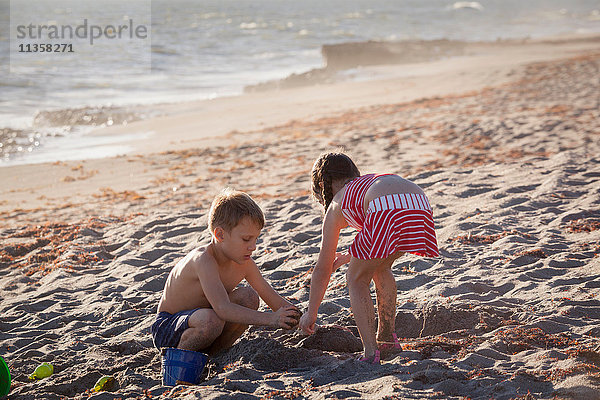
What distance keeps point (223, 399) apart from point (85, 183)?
6.05 metres

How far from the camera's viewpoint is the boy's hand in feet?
10.3

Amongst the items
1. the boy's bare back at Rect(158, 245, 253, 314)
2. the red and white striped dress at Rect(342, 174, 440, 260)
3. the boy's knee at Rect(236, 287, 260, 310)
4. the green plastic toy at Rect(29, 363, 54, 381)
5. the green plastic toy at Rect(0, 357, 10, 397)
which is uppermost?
the red and white striped dress at Rect(342, 174, 440, 260)

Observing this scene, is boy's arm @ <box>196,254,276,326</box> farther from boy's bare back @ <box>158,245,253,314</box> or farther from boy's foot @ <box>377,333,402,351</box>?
boy's foot @ <box>377,333,402,351</box>

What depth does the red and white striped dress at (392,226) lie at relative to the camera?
295 centimetres

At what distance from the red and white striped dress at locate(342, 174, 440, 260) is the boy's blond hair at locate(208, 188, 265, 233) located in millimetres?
484

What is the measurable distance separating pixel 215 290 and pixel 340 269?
1591mm

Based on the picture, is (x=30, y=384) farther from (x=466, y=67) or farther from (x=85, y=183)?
(x=466, y=67)

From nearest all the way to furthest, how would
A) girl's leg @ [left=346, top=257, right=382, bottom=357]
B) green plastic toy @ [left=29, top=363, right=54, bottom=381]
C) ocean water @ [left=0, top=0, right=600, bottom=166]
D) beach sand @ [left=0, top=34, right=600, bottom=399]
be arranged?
1. beach sand @ [left=0, top=34, right=600, bottom=399]
2. girl's leg @ [left=346, top=257, right=382, bottom=357]
3. green plastic toy @ [left=29, top=363, right=54, bottom=381]
4. ocean water @ [left=0, top=0, right=600, bottom=166]

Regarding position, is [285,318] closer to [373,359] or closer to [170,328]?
[373,359]

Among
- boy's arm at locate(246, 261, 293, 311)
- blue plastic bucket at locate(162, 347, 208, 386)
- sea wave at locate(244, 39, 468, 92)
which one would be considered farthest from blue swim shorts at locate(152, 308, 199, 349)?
sea wave at locate(244, 39, 468, 92)

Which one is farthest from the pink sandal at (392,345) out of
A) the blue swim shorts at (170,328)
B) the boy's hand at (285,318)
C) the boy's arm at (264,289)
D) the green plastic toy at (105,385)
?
the green plastic toy at (105,385)

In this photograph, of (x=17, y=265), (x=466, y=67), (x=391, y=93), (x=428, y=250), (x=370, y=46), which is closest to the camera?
(x=428, y=250)

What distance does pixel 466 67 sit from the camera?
64.2ft

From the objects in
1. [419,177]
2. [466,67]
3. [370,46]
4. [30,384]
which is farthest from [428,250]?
[370,46]
